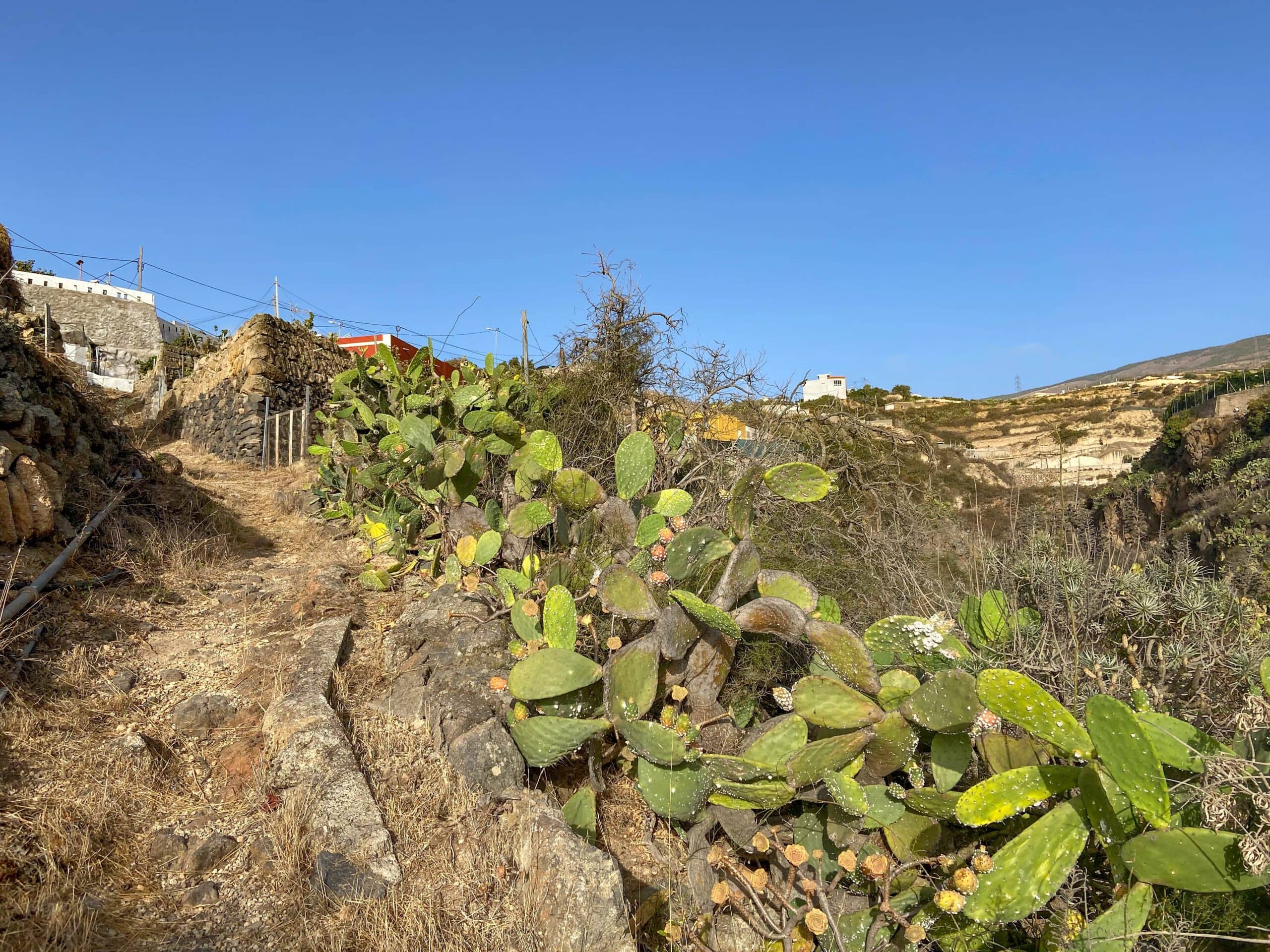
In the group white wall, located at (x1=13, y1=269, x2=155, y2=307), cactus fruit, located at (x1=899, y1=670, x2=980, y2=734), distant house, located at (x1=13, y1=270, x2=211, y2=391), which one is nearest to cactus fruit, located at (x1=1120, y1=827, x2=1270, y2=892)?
cactus fruit, located at (x1=899, y1=670, x2=980, y2=734)

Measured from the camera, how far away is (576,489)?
3158 mm

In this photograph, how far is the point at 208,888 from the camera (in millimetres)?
2029

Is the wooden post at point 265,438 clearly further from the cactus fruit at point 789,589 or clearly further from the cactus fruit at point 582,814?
the cactus fruit at point 789,589

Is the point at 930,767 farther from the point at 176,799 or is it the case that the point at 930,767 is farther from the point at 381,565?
the point at 381,565

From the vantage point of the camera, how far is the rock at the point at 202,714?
2811mm

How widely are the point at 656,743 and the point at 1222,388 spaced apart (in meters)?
17.6

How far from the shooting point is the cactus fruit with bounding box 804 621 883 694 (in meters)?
2.27

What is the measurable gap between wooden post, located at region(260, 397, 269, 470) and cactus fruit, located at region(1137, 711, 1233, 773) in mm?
10821

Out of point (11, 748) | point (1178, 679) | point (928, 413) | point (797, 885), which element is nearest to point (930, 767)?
point (797, 885)

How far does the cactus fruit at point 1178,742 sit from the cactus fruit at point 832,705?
70 centimetres

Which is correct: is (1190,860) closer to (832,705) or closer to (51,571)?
(832,705)

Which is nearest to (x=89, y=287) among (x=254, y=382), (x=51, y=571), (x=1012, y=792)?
(x=254, y=382)

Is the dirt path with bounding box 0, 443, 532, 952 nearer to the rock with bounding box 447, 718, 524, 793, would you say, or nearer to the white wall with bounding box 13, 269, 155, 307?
the rock with bounding box 447, 718, 524, 793

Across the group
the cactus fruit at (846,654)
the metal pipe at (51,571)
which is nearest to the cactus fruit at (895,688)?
the cactus fruit at (846,654)
